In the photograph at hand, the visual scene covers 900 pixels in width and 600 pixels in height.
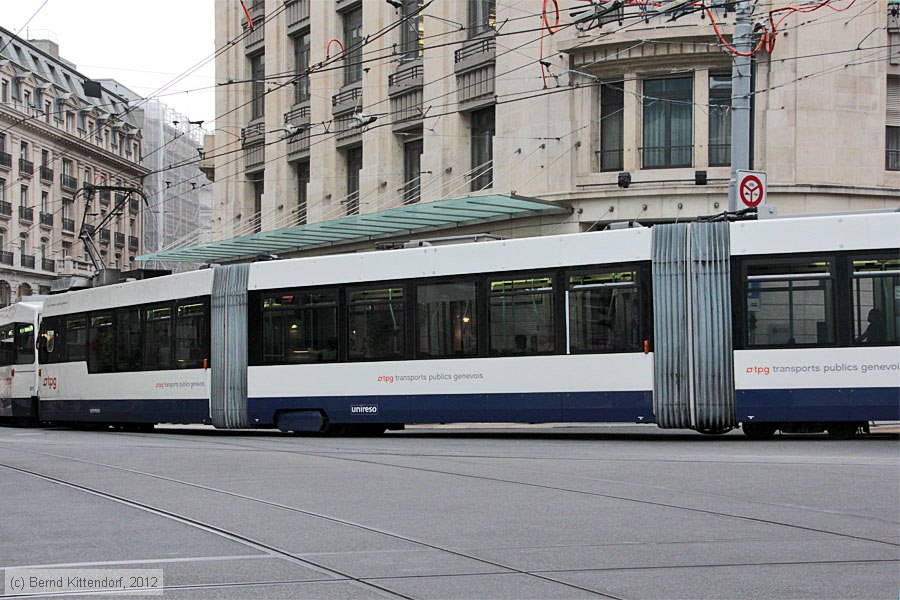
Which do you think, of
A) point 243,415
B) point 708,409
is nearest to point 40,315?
point 243,415

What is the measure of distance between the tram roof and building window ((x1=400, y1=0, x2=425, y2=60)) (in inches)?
192

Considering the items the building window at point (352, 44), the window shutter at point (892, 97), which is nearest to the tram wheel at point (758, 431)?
the window shutter at point (892, 97)

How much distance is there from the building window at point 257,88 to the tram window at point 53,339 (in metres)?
17.1

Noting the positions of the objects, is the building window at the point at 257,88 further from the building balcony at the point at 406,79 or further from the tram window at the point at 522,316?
the tram window at the point at 522,316

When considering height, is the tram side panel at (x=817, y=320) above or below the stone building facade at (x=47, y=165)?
below

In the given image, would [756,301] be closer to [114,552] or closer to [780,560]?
[780,560]

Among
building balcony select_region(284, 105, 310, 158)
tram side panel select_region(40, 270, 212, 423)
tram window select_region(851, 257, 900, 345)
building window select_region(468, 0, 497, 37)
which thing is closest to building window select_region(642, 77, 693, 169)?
building window select_region(468, 0, 497, 37)

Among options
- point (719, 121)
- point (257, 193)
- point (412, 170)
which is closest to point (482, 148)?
point (412, 170)

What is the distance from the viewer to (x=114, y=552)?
7.29 m

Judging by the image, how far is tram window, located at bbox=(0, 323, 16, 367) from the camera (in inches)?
Result: 1042

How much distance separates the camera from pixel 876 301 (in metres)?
15.1

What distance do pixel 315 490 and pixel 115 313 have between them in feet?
43.4

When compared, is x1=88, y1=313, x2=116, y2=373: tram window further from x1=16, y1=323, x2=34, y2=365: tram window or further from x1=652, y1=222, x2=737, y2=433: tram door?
x1=652, y1=222, x2=737, y2=433: tram door

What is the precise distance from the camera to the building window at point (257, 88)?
40812 millimetres
